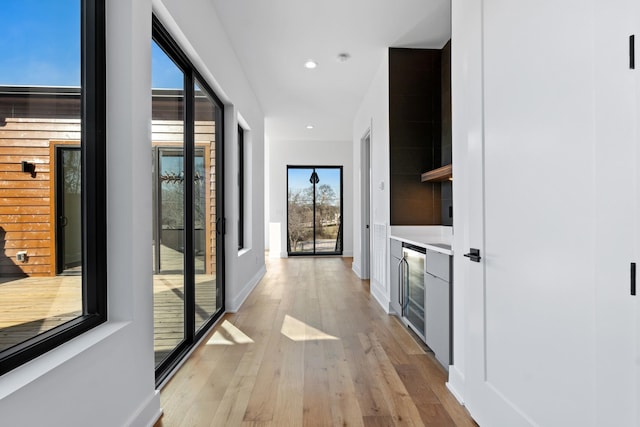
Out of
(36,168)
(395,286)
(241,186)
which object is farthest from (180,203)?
(241,186)

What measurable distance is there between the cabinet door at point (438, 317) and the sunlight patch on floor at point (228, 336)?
4.81 feet

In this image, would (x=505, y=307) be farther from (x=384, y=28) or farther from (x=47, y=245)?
(x=384, y=28)

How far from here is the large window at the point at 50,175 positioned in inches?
43.2

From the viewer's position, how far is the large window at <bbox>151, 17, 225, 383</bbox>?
7.44ft

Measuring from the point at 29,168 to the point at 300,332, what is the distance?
8.01 feet

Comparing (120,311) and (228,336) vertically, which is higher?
(120,311)

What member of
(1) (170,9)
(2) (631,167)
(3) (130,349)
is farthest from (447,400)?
(1) (170,9)

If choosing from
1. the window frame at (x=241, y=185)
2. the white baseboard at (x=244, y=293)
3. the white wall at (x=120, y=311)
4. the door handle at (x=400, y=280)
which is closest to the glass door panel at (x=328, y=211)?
the white baseboard at (x=244, y=293)

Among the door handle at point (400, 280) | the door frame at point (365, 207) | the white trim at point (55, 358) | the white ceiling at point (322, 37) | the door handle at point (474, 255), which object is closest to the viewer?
the white trim at point (55, 358)

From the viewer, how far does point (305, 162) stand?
862cm

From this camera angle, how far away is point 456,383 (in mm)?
2039

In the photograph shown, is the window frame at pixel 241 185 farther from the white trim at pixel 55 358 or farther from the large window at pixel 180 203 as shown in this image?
the white trim at pixel 55 358

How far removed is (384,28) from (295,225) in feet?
19.1

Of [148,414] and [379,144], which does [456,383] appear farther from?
[379,144]
